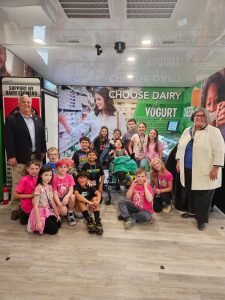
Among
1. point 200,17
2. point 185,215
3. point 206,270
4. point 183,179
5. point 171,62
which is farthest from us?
point 171,62

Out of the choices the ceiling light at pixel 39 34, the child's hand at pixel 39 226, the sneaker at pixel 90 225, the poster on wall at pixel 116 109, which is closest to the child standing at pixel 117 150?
the sneaker at pixel 90 225

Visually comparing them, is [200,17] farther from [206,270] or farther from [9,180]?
[9,180]

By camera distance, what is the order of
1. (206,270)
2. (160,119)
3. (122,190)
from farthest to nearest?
1. (160,119)
2. (122,190)
3. (206,270)

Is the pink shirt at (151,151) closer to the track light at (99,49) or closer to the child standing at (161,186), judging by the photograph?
the child standing at (161,186)

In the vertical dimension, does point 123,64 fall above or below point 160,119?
above

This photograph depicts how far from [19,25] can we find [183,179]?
2.82m

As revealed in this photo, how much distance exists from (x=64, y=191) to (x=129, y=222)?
36.2 inches

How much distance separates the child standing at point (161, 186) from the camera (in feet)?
11.0

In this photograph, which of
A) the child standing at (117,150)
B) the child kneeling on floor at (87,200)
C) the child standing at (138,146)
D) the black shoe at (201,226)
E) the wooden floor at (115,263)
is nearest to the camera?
the wooden floor at (115,263)

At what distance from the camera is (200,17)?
2.36 metres

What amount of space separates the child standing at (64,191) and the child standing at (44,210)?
0.34ft

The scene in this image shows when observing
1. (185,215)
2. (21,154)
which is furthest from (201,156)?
(21,154)

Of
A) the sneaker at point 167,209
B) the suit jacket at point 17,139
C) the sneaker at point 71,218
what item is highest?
the suit jacket at point 17,139

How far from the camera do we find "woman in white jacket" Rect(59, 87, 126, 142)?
637 cm
